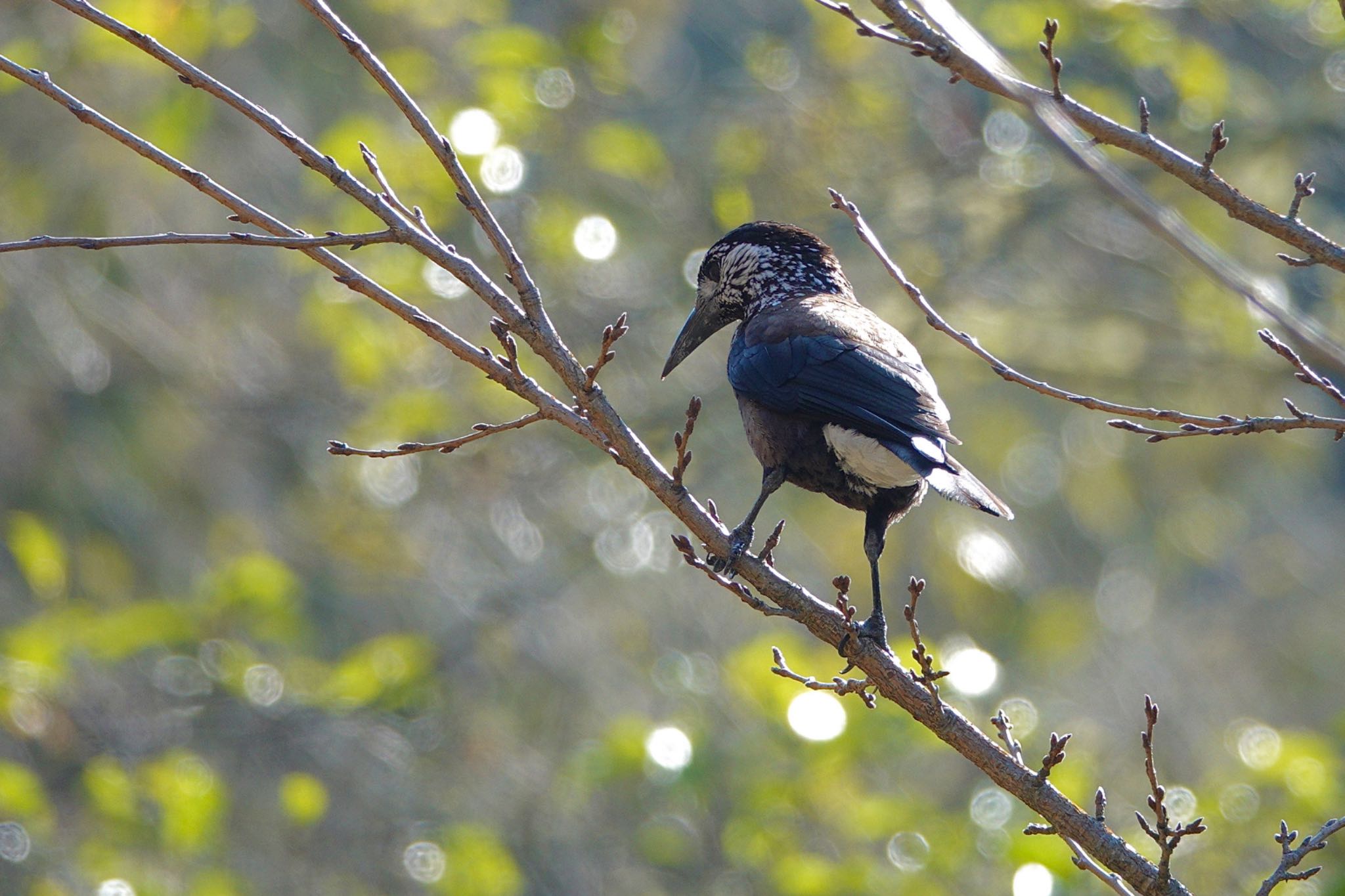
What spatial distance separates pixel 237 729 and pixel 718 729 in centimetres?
269

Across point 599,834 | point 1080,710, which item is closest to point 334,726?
point 599,834

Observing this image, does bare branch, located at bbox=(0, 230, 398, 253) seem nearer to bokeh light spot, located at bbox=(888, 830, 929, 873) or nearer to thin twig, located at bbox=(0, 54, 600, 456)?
thin twig, located at bbox=(0, 54, 600, 456)

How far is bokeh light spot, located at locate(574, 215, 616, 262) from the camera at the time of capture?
770cm

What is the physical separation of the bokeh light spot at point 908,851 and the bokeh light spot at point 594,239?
3506 millimetres

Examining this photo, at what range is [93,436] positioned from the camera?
9.79 metres

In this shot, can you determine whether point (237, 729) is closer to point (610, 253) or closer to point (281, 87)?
point (610, 253)

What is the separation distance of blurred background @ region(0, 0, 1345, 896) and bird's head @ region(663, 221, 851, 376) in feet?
6.23

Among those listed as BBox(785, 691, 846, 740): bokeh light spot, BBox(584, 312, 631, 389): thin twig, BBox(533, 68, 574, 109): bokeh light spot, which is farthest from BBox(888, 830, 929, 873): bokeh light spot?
BBox(533, 68, 574, 109): bokeh light spot

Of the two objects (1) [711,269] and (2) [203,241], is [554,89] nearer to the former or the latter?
(1) [711,269]

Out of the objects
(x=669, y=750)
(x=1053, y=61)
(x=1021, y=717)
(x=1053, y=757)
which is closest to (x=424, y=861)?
(x=669, y=750)

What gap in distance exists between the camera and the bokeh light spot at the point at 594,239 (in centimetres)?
770

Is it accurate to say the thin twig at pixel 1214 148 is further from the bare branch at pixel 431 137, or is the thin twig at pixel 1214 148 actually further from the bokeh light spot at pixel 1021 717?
the bokeh light spot at pixel 1021 717

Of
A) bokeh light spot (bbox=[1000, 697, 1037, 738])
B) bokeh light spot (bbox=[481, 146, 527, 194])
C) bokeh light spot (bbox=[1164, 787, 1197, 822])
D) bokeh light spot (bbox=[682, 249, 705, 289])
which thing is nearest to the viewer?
bokeh light spot (bbox=[1164, 787, 1197, 822])

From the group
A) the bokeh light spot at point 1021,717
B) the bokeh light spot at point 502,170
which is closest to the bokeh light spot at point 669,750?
the bokeh light spot at point 1021,717
